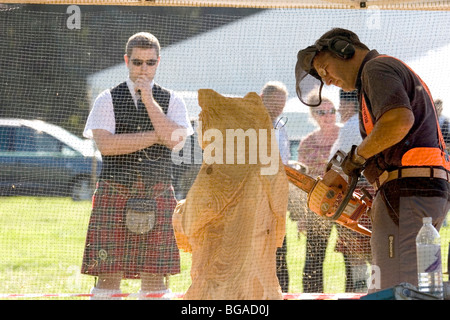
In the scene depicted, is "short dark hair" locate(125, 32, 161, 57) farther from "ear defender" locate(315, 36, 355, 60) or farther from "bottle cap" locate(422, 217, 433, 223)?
"bottle cap" locate(422, 217, 433, 223)

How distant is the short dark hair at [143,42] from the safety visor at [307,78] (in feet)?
3.28

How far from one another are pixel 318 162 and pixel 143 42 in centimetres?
131

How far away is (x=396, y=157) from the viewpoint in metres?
2.65

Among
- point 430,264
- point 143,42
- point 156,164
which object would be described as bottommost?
point 430,264

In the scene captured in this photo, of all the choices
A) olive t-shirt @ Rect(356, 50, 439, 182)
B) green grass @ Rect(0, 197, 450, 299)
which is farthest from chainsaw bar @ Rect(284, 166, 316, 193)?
green grass @ Rect(0, 197, 450, 299)

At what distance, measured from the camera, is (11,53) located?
13.5 ft

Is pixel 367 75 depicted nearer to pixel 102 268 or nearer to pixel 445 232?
pixel 445 232

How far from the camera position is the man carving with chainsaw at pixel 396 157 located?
2.54 meters

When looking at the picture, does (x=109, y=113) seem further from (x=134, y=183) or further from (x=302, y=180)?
(x=302, y=180)

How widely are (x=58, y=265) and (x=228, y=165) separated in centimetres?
220

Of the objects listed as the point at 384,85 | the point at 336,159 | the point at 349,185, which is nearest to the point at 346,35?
the point at 384,85

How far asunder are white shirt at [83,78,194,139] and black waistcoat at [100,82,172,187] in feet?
0.08

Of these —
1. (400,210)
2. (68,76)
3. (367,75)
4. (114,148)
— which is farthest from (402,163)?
(68,76)

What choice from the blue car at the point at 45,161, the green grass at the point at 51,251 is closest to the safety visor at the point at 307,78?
the green grass at the point at 51,251
